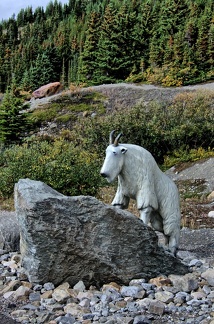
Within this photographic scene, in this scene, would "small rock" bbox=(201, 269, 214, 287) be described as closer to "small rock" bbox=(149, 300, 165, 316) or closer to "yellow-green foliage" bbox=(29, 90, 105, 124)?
"small rock" bbox=(149, 300, 165, 316)

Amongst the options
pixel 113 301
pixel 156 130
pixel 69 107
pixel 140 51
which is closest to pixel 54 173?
pixel 113 301

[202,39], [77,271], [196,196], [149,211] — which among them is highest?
[202,39]

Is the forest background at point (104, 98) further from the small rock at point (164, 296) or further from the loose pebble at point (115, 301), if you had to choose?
the small rock at point (164, 296)

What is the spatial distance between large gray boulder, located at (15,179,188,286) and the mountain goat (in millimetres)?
407

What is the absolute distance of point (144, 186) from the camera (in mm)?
5914

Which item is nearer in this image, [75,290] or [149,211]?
[75,290]

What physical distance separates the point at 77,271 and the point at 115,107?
2629cm

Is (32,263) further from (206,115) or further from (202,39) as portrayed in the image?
(202,39)

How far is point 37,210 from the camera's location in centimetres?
538

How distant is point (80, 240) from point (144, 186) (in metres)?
1.06

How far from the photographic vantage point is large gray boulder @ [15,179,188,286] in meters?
5.46

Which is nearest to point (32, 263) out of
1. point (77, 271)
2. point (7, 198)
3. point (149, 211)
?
point (77, 271)

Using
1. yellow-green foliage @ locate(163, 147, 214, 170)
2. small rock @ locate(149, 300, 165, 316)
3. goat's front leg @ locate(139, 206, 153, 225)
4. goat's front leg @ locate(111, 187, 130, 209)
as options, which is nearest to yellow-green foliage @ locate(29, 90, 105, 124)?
yellow-green foliage @ locate(163, 147, 214, 170)

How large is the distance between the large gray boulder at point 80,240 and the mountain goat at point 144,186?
1.33 feet
